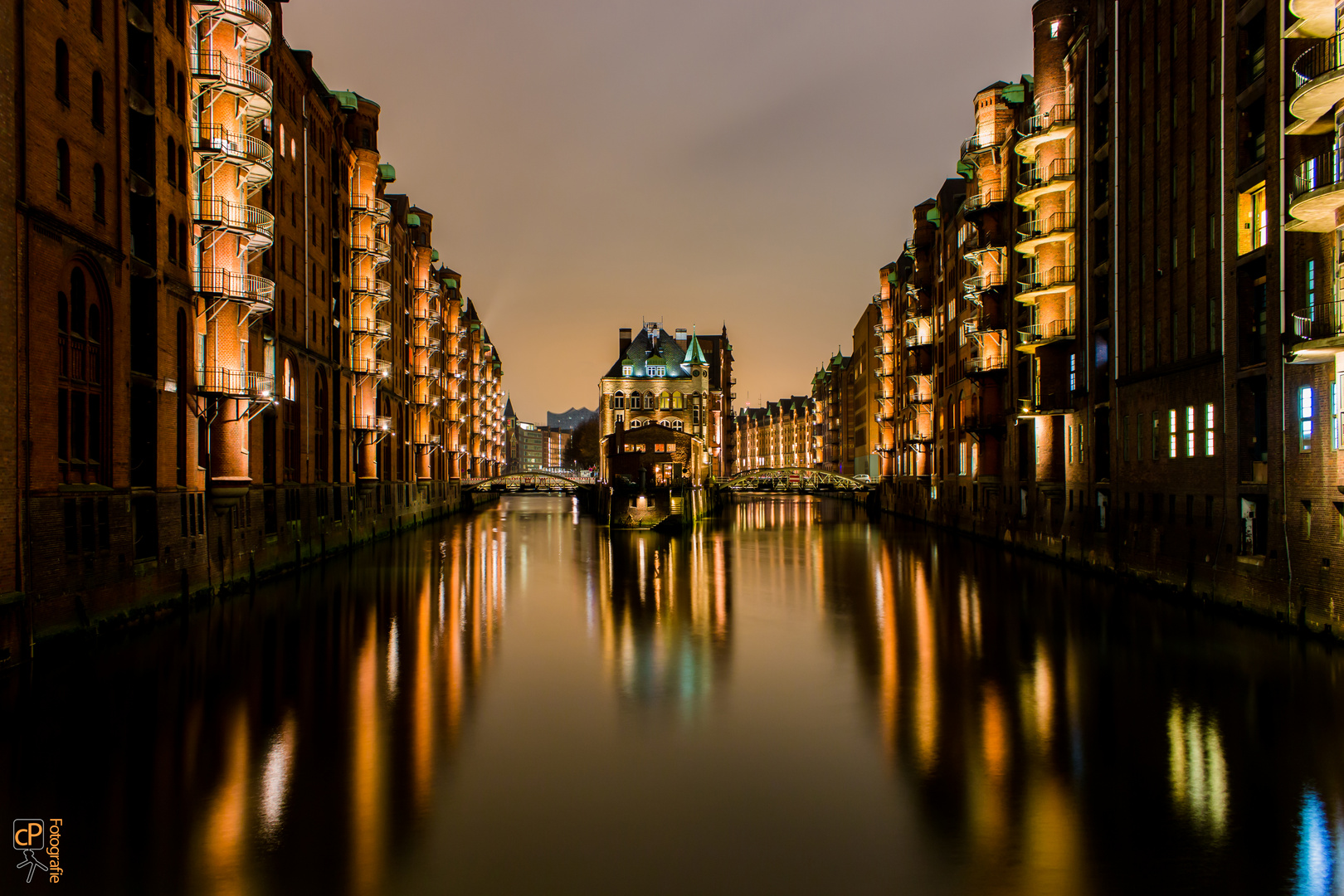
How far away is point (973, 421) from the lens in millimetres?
49375

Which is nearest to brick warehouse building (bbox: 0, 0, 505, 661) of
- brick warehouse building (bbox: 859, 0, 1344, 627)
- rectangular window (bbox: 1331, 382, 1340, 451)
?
brick warehouse building (bbox: 859, 0, 1344, 627)

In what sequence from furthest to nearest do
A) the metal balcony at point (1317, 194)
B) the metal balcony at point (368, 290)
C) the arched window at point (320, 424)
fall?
the metal balcony at point (368, 290)
the arched window at point (320, 424)
the metal balcony at point (1317, 194)

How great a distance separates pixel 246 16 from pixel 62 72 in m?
9.57

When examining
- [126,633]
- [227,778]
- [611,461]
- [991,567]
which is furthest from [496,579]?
[611,461]

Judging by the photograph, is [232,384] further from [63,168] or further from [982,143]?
[982,143]

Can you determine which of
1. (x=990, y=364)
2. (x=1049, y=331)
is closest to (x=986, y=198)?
(x=990, y=364)

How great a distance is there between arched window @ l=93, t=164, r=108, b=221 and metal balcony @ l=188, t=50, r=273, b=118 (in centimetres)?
739

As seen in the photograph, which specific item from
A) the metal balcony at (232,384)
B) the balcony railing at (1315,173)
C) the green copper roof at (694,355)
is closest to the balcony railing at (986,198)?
the balcony railing at (1315,173)

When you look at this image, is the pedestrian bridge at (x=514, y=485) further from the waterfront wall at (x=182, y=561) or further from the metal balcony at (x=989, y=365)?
the metal balcony at (x=989, y=365)

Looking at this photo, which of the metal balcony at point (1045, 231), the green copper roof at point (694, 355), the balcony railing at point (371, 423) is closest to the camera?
the metal balcony at point (1045, 231)

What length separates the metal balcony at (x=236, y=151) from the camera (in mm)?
28047

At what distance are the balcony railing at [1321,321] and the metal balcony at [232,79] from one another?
29.3 meters

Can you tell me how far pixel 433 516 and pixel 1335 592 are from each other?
218 ft

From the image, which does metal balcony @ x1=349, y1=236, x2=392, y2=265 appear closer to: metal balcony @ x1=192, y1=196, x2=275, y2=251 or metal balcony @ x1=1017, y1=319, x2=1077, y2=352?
metal balcony @ x1=192, y1=196, x2=275, y2=251
